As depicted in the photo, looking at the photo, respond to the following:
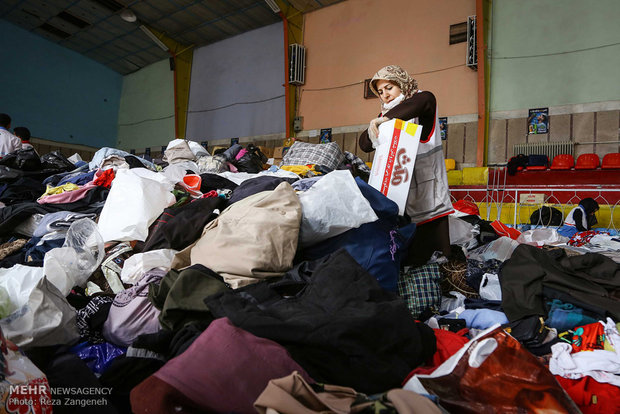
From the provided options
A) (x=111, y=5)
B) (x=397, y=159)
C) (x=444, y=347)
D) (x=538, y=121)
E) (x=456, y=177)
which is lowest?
(x=444, y=347)

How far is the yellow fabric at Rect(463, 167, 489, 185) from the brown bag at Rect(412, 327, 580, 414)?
5.44 meters

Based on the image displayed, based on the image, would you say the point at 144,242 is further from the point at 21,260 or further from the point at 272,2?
the point at 272,2

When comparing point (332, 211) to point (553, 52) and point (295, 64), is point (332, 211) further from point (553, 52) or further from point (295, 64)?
point (295, 64)

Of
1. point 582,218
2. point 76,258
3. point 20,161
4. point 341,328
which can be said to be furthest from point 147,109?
point 341,328

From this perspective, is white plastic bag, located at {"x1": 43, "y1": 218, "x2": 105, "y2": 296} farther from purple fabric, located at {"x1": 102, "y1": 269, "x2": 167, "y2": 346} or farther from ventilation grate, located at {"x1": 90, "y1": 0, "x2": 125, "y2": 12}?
ventilation grate, located at {"x1": 90, "y1": 0, "x2": 125, "y2": 12}

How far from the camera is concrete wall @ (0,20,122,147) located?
9.38 metres

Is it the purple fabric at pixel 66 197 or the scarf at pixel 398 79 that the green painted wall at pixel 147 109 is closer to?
the purple fabric at pixel 66 197

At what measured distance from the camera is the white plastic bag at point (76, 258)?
1.61 m

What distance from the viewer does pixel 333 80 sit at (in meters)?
7.79

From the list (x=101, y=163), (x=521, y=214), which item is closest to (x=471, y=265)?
(x=101, y=163)

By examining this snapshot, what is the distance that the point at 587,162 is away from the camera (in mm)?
5145

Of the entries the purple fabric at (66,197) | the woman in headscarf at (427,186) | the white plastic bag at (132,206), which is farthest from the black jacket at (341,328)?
the purple fabric at (66,197)

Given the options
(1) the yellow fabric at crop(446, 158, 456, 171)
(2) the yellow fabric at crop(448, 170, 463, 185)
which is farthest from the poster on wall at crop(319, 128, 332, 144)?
(2) the yellow fabric at crop(448, 170, 463, 185)

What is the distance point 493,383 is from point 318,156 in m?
2.90
